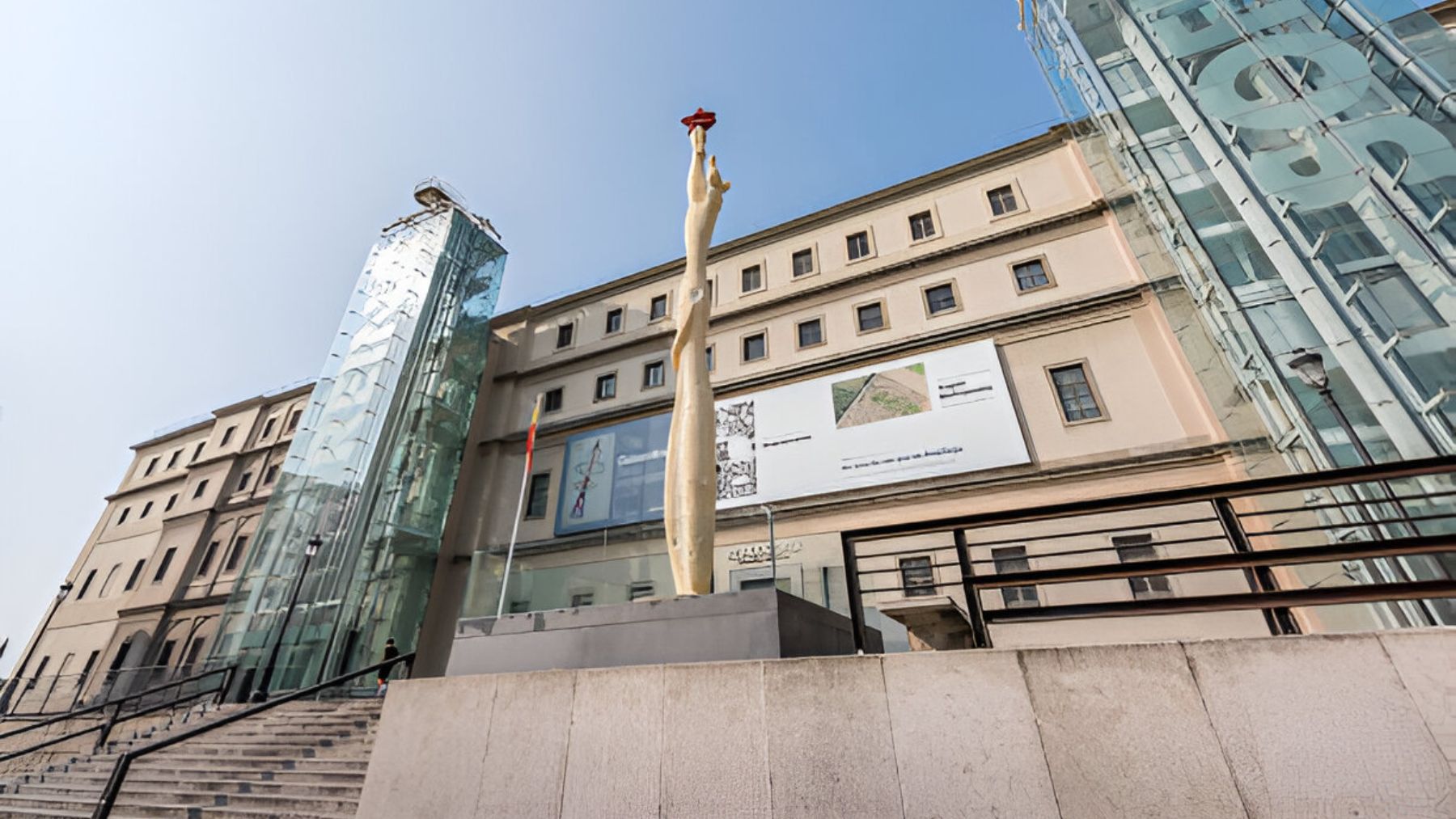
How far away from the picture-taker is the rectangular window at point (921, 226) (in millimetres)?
20484

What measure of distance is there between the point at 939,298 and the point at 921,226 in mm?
3429

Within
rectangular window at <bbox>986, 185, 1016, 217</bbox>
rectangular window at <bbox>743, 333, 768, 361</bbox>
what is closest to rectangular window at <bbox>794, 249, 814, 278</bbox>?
rectangular window at <bbox>743, 333, 768, 361</bbox>

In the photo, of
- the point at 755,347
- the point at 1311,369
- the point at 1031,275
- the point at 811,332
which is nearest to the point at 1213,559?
the point at 1311,369

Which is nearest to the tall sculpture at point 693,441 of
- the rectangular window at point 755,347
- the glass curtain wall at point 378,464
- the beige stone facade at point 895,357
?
the beige stone facade at point 895,357

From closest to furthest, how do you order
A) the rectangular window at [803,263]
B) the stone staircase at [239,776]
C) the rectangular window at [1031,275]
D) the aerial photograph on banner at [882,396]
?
the stone staircase at [239,776], the aerial photograph on banner at [882,396], the rectangular window at [1031,275], the rectangular window at [803,263]

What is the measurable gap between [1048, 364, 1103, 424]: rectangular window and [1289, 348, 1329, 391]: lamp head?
6.01 meters

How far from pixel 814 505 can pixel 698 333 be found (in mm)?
11161

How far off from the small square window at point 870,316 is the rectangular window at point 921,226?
120 inches

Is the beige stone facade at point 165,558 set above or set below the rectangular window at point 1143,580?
above

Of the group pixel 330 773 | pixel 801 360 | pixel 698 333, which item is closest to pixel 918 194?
pixel 801 360

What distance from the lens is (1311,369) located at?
356 inches

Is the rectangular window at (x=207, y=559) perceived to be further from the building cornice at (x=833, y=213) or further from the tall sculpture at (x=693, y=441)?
the tall sculpture at (x=693, y=441)

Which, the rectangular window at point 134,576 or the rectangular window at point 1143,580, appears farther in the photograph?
the rectangular window at point 134,576

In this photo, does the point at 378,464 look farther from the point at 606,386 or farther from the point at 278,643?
the point at 606,386
